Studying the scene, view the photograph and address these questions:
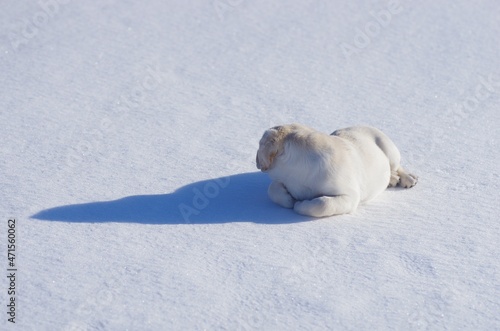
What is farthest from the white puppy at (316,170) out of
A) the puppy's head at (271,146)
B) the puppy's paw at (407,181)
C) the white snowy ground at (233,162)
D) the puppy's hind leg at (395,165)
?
the puppy's paw at (407,181)

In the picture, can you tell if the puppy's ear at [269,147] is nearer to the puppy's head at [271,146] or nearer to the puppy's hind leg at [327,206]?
the puppy's head at [271,146]

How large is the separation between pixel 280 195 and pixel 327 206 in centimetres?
38

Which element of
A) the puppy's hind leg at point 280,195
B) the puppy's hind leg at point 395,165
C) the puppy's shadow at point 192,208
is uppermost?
the puppy's hind leg at point 395,165

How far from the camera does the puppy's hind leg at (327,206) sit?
5453 millimetres

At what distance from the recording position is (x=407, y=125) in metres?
7.36

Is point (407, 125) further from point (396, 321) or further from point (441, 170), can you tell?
point (396, 321)

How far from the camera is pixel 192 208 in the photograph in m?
5.75

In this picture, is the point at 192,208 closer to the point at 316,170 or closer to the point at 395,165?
the point at 316,170

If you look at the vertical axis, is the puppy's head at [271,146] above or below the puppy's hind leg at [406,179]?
above

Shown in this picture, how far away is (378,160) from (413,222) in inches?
20.7

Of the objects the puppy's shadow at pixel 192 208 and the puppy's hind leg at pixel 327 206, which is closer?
the puppy's hind leg at pixel 327 206

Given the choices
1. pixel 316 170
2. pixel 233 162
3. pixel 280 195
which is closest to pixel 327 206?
pixel 316 170

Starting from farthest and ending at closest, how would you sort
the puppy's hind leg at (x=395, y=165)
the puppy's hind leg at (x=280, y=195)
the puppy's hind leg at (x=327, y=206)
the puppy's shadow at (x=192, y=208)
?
the puppy's hind leg at (x=395, y=165)
the puppy's hind leg at (x=280, y=195)
the puppy's shadow at (x=192, y=208)
the puppy's hind leg at (x=327, y=206)

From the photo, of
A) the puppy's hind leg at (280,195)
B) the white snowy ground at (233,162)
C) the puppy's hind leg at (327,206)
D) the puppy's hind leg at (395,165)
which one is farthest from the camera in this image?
the puppy's hind leg at (395,165)
